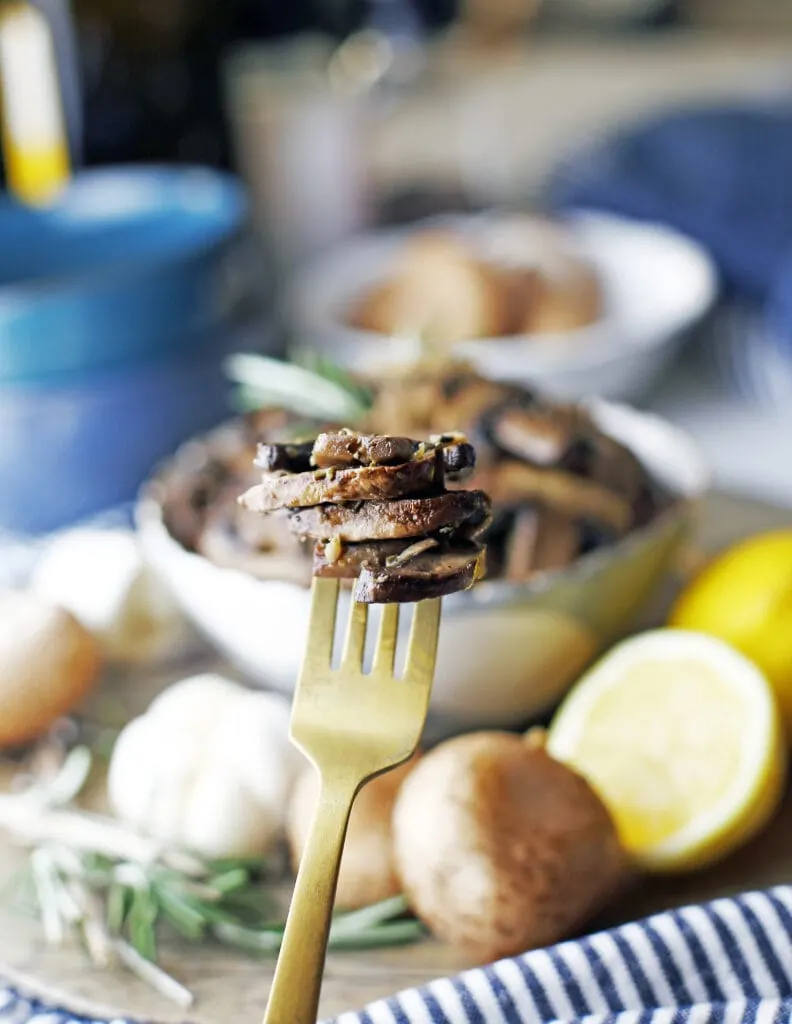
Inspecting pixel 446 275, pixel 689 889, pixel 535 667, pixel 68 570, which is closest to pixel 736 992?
pixel 689 889

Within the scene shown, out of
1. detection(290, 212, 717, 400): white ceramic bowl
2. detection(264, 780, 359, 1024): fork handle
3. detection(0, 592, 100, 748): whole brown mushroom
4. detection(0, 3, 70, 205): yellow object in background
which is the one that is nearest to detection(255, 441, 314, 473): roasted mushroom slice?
detection(264, 780, 359, 1024): fork handle

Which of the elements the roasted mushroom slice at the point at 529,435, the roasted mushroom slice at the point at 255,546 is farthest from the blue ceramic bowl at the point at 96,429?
the roasted mushroom slice at the point at 529,435

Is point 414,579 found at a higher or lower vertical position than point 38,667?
higher

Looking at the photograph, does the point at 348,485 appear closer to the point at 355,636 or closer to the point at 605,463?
the point at 355,636

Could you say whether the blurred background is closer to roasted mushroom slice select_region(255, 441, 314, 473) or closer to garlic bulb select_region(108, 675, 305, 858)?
garlic bulb select_region(108, 675, 305, 858)

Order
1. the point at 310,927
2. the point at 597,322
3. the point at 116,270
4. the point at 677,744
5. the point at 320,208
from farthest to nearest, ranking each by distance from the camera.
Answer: the point at 320,208
the point at 597,322
the point at 116,270
the point at 677,744
the point at 310,927

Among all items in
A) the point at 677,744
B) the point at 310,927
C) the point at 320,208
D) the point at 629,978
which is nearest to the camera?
the point at 310,927

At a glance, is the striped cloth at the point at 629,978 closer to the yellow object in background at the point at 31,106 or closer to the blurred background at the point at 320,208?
the blurred background at the point at 320,208

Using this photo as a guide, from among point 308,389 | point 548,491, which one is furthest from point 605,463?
point 308,389
